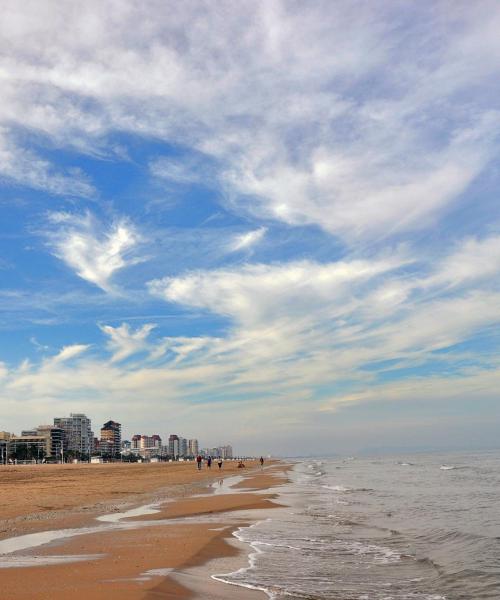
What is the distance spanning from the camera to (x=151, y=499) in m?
26.3

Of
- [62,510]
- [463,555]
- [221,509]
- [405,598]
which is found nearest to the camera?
[405,598]

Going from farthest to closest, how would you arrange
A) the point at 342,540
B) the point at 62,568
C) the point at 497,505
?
the point at 497,505, the point at 342,540, the point at 62,568

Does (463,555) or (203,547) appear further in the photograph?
(463,555)

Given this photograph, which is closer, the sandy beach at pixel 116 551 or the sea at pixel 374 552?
the sandy beach at pixel 116 551

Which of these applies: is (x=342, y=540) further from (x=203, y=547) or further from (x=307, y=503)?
(x=307, y=503)

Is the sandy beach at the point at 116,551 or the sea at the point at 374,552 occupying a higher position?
the sandy beach at the point at 116,551

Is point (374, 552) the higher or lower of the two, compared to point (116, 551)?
lower

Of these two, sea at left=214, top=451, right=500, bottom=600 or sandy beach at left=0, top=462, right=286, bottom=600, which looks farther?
sea at left=214, top=451, right=500, bottom=600

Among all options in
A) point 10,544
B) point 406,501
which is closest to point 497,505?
point 406,501

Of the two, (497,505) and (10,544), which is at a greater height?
(10,544)

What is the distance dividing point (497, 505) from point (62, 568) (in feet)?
69.5

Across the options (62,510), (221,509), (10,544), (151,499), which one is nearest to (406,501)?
(221,509)

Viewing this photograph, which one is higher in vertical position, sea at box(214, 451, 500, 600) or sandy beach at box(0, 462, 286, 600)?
sandy beach at box(0, 462, 286, 600)

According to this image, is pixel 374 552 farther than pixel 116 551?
Yes
